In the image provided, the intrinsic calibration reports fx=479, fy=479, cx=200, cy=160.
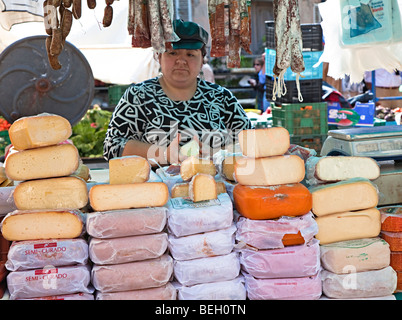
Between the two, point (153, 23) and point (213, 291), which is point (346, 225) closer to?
point (213, 291)

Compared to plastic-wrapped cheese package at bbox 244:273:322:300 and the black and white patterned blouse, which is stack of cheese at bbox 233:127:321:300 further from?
the black and white patterned blouse

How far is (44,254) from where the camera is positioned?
72.1 inches

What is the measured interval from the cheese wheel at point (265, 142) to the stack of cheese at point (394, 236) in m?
0.56

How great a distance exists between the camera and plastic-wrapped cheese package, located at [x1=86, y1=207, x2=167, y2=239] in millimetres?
1844

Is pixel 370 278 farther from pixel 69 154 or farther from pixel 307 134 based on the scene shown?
pixel 307 134

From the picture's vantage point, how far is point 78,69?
4.00 meters

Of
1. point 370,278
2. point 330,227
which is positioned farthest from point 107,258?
point 370,278

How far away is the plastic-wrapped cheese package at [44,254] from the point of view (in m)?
1.82

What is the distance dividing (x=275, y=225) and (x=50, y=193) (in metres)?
0.90

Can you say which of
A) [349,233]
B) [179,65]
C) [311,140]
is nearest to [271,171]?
[349,233]

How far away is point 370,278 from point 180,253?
0.79m

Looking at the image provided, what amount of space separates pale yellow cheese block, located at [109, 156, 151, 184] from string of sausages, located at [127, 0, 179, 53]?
2.06 ft

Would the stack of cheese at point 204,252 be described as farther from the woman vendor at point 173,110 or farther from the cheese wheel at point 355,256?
the woman vendor at point 173,110

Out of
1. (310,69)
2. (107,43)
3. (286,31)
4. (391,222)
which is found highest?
(107,43)
